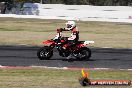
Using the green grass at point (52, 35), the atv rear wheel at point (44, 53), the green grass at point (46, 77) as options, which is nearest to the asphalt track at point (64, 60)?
the atv rear wheel at point (44, 53)

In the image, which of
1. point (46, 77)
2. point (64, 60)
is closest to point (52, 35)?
point (64, 60)

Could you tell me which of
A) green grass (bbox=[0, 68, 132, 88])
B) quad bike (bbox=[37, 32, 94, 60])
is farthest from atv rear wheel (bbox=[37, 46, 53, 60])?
green grass (bbox=[0, 68, 132, 88])

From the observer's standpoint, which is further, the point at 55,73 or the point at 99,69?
the point at 99,69

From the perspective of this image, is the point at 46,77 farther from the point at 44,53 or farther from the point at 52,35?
the point at 52,35

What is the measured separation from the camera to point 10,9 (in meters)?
73.2

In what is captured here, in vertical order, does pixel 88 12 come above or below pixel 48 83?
below

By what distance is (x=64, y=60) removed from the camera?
19734 millimetres

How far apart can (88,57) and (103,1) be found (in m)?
119

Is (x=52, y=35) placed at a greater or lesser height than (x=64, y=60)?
lesser

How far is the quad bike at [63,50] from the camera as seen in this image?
19.5 meters

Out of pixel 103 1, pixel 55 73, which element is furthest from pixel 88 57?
pixel 103 1

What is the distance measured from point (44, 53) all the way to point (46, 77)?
589 centimetres

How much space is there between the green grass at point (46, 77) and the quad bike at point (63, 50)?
11.6 ft

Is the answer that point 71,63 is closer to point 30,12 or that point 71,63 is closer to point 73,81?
point 73,81
